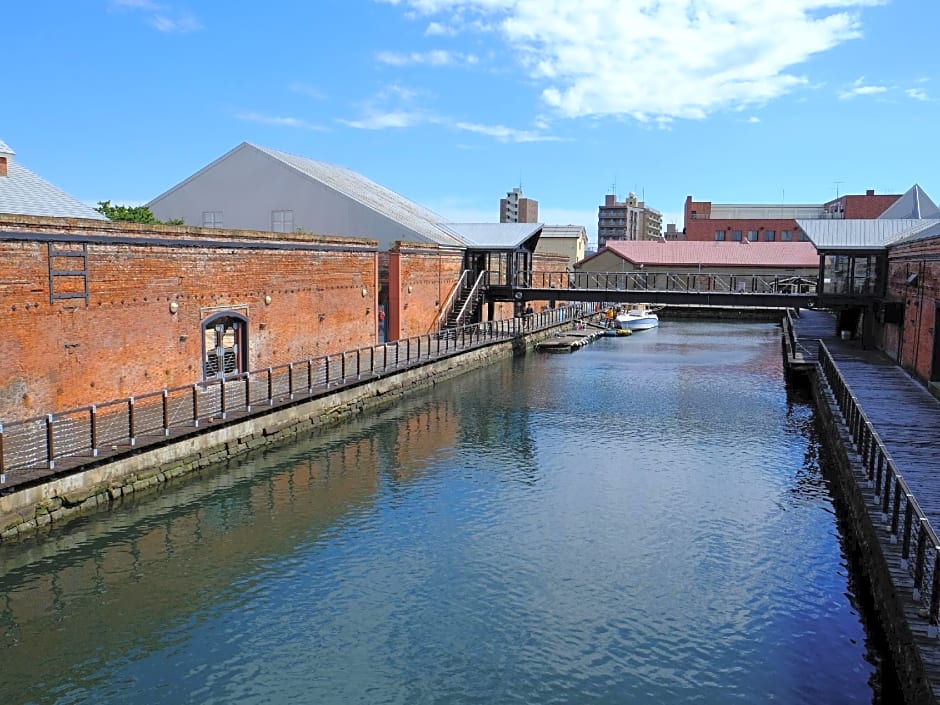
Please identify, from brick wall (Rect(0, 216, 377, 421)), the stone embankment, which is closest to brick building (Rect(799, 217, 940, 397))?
the stone embankment

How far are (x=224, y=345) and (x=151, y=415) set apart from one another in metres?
5.36

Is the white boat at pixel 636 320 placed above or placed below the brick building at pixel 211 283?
below

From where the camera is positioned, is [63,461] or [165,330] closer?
[63,461]

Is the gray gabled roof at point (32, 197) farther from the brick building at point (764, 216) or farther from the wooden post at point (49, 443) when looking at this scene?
the brick building at point (764, 216)

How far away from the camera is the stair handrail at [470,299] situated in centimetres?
4072

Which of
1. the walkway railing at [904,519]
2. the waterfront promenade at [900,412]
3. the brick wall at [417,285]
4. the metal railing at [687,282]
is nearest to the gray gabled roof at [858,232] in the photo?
the waterfront promenade at [900,412]

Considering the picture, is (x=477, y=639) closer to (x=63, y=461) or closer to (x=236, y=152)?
(x=63, y=461)

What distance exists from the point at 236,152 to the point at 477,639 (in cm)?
3354

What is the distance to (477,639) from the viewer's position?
36.1 feet

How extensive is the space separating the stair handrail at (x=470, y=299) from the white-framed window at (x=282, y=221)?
8837 millimetres

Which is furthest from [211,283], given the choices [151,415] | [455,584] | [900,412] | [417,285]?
[900,412]

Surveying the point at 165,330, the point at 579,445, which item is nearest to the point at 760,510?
the point at 579,445

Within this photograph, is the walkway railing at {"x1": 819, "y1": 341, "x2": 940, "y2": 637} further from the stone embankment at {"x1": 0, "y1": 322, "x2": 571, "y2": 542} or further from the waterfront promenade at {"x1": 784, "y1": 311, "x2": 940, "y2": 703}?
the stone embankment at {"x1": 0, "y1": 322, "x2": 571, "y2": 542}

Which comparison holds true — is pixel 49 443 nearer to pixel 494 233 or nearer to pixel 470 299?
pixel 470 299
